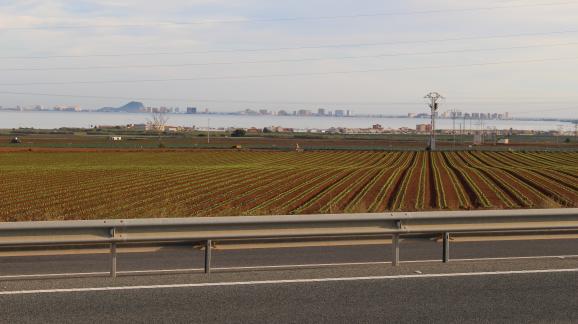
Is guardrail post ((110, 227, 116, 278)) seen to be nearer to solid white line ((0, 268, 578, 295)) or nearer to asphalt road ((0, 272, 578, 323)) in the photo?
solid white line ((0, 268, 578, 295))

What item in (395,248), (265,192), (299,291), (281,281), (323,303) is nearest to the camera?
(323,303)

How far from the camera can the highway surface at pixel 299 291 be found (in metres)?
6.78

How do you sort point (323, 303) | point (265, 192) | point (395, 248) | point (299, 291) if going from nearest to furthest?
1. point (323, 303)
2. point (299, 291)
3. point (395, 248)
4. point (265, 192)

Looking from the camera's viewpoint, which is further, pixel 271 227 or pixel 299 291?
pixel 271 227

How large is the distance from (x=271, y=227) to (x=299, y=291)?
1.06m

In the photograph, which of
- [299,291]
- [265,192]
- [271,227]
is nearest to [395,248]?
[271,227]

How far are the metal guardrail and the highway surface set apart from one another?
18.3 inches

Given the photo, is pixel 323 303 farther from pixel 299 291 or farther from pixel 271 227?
pixel 271 227

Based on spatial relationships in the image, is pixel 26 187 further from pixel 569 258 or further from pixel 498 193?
pixel 569 258

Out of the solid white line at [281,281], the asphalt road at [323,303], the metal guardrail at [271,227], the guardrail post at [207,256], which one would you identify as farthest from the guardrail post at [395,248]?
the guardrail post at [207,256]

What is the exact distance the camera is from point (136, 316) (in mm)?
6684

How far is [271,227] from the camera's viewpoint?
8539 millimetres

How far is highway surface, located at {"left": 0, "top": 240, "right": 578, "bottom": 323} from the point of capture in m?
6.78

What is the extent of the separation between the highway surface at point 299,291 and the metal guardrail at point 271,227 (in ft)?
1.52
